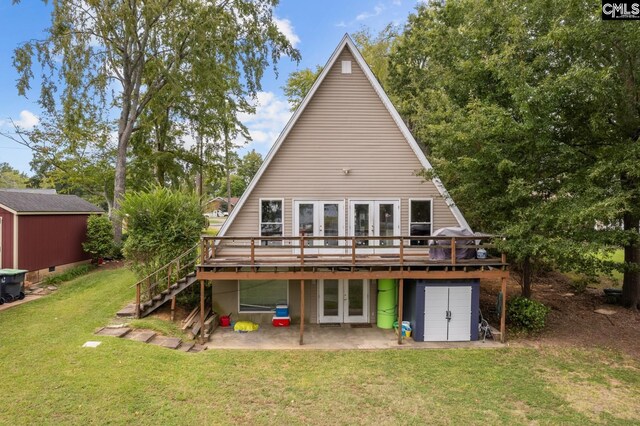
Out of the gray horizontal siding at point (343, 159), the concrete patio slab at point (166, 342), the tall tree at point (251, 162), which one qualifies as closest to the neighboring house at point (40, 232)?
the concrete patio slab at point (166, 342)

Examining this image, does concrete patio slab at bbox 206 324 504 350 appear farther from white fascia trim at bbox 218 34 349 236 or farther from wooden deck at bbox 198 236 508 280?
white fascia trim at bbox 218 34 349 236

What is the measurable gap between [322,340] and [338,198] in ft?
14.6

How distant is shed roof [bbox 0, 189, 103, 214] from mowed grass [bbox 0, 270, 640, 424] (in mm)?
6076

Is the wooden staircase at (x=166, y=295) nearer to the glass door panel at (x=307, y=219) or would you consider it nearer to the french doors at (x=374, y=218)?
the glass door panel at (x=307, y=219)

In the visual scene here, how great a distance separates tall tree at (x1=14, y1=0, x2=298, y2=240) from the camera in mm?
16016

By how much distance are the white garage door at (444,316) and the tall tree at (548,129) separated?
2186 mm

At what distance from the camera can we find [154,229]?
10914 millimetres

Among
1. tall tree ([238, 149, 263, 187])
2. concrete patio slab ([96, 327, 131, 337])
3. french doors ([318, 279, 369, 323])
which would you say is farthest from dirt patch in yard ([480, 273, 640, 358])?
tall tree ([238, 149, 263, 187])

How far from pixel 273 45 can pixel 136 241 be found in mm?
14421

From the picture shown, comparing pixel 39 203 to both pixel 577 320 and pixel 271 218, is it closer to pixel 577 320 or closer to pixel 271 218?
pixel 271 218

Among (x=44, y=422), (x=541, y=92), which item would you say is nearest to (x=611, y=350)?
(x=541, y=92)

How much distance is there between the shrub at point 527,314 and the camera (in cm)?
984

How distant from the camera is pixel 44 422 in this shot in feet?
A: 17.1

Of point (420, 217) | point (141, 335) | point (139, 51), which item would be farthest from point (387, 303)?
point (139, 51)
